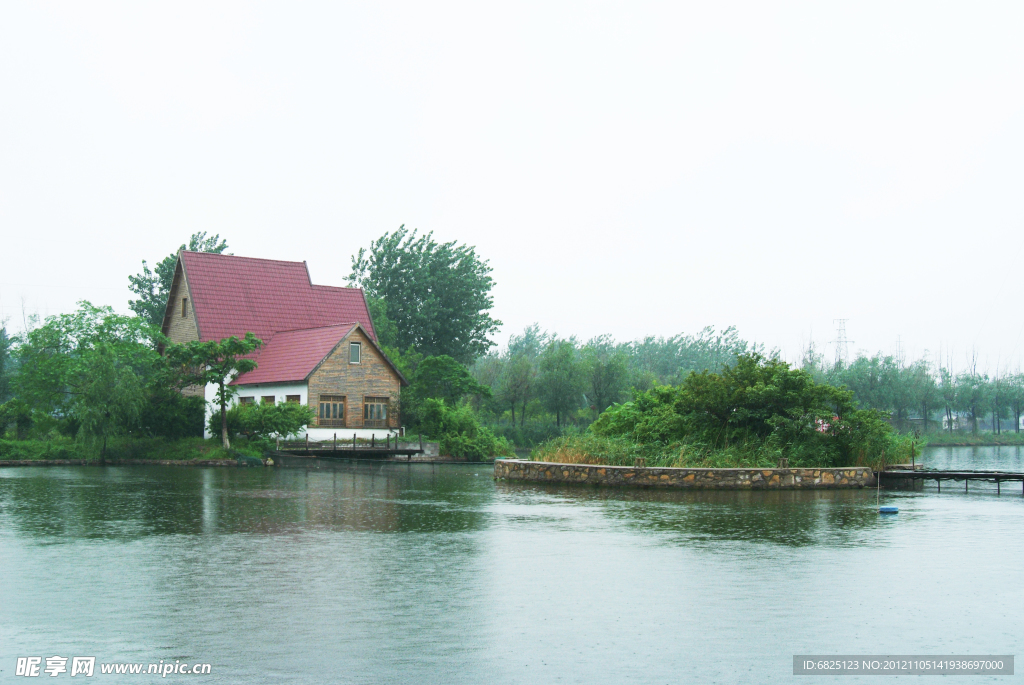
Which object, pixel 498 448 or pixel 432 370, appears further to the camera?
pixel 432 370

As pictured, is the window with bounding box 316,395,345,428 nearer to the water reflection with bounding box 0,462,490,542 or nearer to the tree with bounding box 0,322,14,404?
the water reflection with bounding box 0,462,490,542

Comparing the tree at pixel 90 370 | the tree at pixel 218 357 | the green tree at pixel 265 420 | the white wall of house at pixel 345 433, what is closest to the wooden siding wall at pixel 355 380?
the white wall of house at pixel 345 433

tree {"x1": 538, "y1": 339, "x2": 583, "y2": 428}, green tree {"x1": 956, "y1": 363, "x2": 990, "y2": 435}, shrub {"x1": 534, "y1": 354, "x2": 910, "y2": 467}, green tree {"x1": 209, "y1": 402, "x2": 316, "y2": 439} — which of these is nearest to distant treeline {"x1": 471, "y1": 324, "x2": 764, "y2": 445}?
tree {"x1": 538, "y1": 339, "x2": 583, "y2": 428}

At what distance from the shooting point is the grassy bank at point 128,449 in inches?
1559

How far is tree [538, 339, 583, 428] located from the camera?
63.2m

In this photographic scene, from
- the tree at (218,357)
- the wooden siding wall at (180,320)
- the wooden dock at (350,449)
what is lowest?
the wooden dock at (350,449)

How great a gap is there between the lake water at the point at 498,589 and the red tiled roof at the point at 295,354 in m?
26.3

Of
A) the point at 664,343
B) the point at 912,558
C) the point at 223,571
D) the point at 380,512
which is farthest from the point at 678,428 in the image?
the point at 664,343

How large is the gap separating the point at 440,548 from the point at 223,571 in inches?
129

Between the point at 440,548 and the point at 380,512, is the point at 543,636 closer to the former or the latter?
the point at 440,548

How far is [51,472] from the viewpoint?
3322cm

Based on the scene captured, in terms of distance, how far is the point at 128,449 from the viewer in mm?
41375

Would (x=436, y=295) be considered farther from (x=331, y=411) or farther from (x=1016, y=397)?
(x=1016, y=397)

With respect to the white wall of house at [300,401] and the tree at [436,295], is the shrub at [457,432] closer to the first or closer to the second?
the white wall of house at [300,401]
